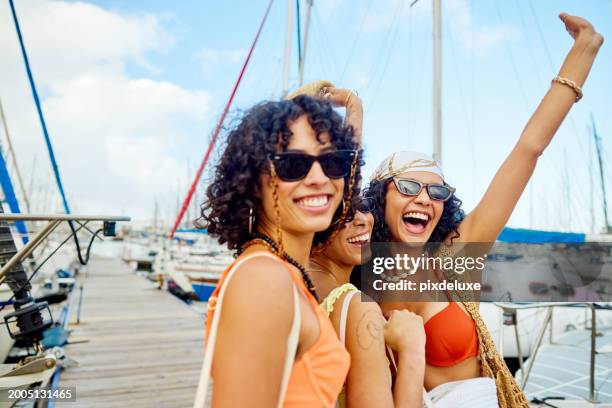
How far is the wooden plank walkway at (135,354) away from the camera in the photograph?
191 inches

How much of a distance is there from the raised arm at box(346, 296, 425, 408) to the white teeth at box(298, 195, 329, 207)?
0.33 metres

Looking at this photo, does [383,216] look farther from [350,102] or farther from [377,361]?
[377,361]

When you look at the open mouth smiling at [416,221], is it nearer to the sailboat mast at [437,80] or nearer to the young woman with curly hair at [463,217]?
the young woman with curly hair at [463,217]

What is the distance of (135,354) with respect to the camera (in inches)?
258

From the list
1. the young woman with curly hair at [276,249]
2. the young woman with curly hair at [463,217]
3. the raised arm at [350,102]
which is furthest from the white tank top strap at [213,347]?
the raised arm at [350,102]

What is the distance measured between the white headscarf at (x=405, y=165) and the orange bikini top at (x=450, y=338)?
0.65 meters

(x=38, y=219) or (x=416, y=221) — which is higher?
(x=416, y=221)

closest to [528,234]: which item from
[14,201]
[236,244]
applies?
[236,244]

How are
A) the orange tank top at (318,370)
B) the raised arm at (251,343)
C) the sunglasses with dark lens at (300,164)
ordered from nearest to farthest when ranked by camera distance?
the raised arm at (251,343), the orange tank top at (318,370), the sunglasses with dark lens at (300,164)

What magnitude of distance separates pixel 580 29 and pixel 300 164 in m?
1.60

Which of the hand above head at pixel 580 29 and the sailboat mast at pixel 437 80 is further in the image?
the sailboat mast at pixel 437 80

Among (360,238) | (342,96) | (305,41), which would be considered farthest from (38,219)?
(305,41)

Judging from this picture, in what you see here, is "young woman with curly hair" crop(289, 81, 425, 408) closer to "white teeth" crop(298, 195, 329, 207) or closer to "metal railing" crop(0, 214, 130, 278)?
"white teeth" crop(298, 195, 329, 207)

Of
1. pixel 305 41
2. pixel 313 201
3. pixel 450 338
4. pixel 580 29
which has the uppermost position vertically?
pixel 305 41
